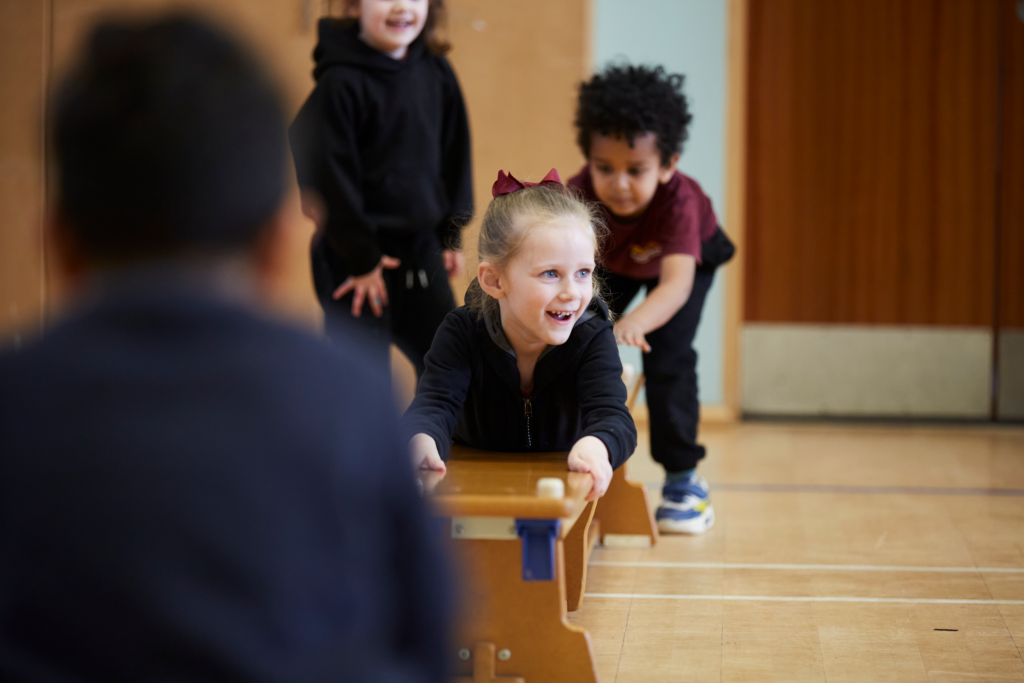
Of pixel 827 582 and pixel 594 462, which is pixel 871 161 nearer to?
pixel 827 582

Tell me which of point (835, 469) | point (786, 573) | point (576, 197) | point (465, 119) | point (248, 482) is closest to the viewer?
point (248, 482)

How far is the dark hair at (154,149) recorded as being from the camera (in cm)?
54

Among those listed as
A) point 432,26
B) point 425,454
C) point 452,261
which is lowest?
point 425,454

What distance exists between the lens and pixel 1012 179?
11.8 ft

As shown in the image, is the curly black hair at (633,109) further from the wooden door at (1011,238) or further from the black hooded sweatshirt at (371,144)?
the wooden door at (1011,238)

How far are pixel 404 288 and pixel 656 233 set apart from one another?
567 millimetres

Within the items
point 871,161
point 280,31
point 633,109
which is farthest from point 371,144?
point 871,161

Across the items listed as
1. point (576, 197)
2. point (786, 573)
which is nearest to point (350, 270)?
point (576, 197)

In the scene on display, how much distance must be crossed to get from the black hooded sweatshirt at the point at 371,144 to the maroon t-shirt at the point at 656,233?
340 mm

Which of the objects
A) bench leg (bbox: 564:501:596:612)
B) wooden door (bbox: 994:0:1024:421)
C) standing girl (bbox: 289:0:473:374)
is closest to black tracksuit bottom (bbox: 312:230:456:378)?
standing girl (bbox: 289:0:473:374)

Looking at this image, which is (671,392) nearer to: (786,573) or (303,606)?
(786,573)

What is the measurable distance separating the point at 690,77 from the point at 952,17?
37.6 inches

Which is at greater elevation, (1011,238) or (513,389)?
(1011,238)

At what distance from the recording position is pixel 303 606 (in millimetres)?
522
